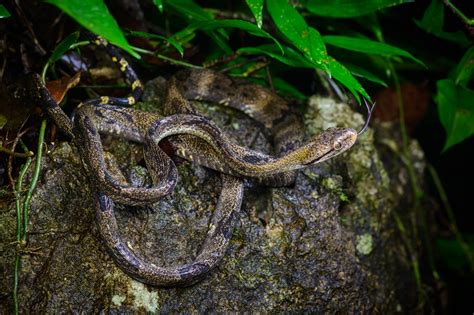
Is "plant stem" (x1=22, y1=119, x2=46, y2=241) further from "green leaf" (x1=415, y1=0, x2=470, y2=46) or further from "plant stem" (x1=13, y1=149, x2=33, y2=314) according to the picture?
"green leaf" (x1=415, y1=0, x2=470, y2=46)

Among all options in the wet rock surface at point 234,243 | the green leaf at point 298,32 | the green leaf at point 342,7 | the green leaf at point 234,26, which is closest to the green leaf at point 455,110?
the wet rock surface at point 234,243

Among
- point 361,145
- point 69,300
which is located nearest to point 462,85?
point 361,145

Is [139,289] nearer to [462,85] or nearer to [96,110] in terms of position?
[96,110]

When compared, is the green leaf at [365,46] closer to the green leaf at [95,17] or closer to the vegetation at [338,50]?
the vegetation at [338,50]

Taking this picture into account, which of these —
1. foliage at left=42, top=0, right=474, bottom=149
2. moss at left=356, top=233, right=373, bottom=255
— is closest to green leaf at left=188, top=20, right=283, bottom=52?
foliage at left=42, top=0, right=474, bottom=149

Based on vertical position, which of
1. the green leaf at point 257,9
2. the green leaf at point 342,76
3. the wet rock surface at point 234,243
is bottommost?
the wet rock surface at point 234,243

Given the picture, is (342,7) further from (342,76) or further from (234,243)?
(234,243)

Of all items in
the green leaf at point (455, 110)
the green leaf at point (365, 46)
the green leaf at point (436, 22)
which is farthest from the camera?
the green leaf at point (455, 110)

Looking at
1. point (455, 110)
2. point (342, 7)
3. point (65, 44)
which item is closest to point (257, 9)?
point (342, 7)
